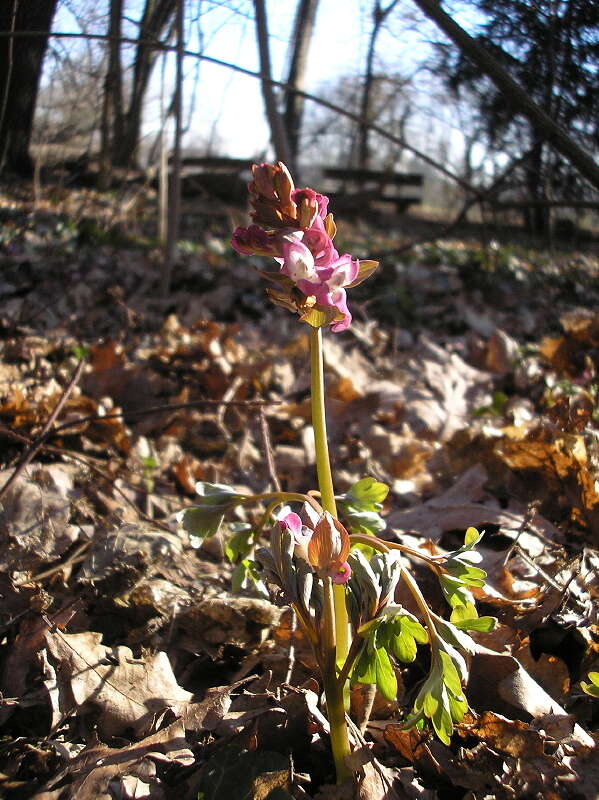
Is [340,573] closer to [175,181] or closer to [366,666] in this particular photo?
[366,666]

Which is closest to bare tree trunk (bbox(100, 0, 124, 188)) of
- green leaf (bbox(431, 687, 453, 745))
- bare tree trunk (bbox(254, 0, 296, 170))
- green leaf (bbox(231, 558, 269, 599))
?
bare tree trunk (bbox(254, 0, 296, 170))

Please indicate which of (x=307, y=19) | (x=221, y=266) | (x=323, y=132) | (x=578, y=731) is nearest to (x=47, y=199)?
(x=221, y=266)

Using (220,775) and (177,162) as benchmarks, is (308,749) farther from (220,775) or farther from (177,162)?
(177,162)

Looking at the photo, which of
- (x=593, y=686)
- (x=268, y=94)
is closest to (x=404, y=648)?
(x=593, y=686)

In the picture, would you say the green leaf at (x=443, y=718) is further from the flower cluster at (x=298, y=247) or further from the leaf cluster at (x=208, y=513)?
the flower cluster at (x=298, y=247)

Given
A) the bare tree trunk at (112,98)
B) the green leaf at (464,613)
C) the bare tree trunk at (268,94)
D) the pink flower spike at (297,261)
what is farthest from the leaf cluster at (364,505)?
the bare tree trunk at (112,98)

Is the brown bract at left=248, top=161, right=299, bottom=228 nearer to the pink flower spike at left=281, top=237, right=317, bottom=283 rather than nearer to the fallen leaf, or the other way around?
the pink flower spike at left=281, top=237, right=317, bottom=283

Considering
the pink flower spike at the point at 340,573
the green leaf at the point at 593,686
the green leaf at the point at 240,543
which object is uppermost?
the pink flower spike at the point at 340,573
